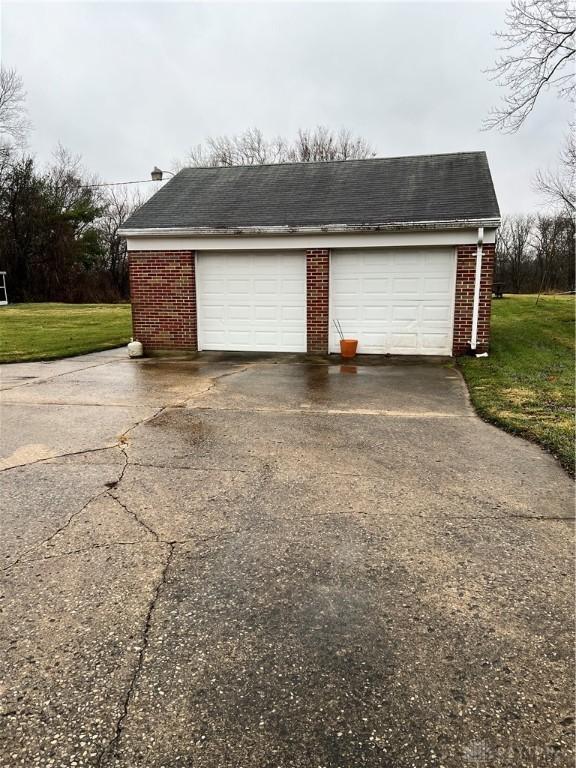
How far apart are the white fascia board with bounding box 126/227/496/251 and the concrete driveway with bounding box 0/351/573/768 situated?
616 cm

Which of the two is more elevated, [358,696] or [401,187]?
[401,187]

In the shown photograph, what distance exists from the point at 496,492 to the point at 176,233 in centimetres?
920

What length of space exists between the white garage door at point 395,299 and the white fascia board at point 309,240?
0.27m

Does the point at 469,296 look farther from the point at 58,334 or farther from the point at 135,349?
the point at 58,334

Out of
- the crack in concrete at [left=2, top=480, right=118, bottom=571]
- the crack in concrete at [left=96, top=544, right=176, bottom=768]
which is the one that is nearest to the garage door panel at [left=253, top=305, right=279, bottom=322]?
the crack in concrete at [left=2, top=480, right=118, bottom=571]

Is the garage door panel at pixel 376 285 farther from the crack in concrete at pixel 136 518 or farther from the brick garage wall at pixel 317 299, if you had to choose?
the crack in concrete at pixel 136 518

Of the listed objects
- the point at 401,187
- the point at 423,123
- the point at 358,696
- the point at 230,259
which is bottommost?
the point at 358,696

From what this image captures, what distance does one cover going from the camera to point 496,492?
149 inches

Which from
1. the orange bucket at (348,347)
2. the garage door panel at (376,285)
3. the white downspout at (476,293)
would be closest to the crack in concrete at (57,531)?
the orange bucket at (348,347)

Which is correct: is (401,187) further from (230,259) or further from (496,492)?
(496,492)

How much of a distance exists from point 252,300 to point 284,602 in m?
9.37

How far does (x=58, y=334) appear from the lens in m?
15.4

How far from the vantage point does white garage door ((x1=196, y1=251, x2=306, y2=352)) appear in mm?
11094

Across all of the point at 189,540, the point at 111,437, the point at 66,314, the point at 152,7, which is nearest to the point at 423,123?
the point at 152,7
